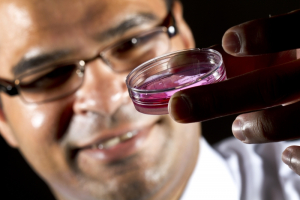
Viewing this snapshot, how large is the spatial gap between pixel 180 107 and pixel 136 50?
80 centimetres

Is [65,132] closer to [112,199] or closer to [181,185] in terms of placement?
[112,199]

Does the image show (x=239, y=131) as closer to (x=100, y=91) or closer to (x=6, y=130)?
(x=100, y=91)

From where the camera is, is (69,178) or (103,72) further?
(69,178)

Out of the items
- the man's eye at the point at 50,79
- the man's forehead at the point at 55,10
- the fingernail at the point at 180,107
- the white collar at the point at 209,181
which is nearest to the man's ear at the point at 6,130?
the man's eye at the point at 50,79

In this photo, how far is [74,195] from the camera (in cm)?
159

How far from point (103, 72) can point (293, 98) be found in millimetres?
872

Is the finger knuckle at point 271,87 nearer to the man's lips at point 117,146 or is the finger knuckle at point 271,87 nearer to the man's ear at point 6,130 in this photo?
the man's lips at point 117,146

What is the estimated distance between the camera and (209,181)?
1.75 metres

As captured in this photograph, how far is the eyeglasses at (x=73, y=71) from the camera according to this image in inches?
54.4

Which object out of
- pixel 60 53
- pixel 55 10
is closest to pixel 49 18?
pixel 55 10

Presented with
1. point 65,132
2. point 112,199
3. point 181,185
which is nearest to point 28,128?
point 65,132

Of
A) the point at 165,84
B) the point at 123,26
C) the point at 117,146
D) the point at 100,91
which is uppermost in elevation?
the point at 123,26

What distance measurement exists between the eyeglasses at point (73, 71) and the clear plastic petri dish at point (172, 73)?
0.48 meters

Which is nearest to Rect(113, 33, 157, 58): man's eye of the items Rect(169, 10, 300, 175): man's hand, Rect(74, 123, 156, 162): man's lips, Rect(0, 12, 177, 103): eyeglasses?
Rect(0, 12, 177, 103): eyeglasses
